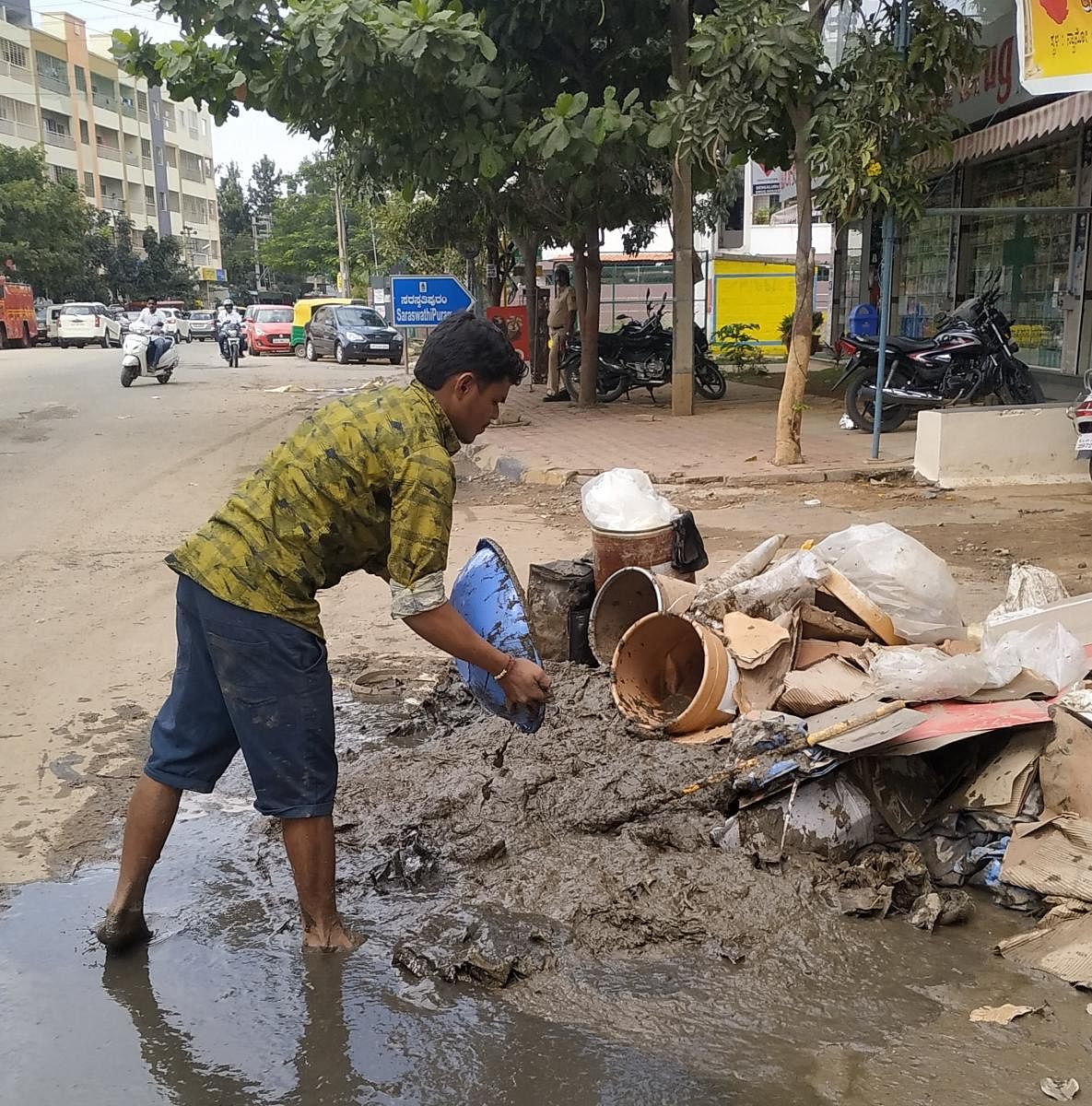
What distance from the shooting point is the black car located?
29.3 m

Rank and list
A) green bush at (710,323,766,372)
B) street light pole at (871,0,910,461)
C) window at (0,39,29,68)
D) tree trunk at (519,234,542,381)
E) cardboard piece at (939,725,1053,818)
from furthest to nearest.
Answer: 1. window at (0,39,29,68)
2. green bush at (710,323,766,372)
3. tree trunk at (519,234,542,381)
4. street light pole at (871,0,910,461)
5. cardboard piece at (939,725,1053,818)

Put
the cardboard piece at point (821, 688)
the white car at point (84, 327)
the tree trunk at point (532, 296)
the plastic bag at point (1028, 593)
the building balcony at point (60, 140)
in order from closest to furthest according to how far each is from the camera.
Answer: the cardboard piece at point (821, 688)
the plastic bag at point (1028, 593)
the tree trunk at point (532, 296)
the white car at point (84, 327)
the building balcony at point (60, 140)

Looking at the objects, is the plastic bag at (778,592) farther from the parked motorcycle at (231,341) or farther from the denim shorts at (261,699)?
the parked motorcycle at (231,341)

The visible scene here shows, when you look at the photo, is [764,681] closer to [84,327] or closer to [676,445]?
[676,445]

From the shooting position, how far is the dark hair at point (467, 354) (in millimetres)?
2748

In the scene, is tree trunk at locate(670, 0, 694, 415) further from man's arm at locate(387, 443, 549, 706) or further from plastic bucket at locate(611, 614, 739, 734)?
man's arm at locate(387, 443, 549, 706)

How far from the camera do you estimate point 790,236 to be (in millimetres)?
41688

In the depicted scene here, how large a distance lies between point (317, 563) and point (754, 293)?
28214mm

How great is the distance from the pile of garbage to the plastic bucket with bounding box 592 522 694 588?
0.67ft

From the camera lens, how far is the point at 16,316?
41.3 m

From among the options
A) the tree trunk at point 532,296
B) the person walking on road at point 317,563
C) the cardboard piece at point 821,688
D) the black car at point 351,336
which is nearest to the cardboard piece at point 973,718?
the cardboard piece at point 821,688

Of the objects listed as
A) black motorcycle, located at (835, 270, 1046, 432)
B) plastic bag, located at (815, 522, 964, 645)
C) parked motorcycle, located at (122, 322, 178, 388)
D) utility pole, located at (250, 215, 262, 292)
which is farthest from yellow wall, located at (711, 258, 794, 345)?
utility pole, located at (250, 215, 262, 292)

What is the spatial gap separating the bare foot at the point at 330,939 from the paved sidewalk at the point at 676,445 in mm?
6858

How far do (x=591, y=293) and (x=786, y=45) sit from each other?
21.5 feet
